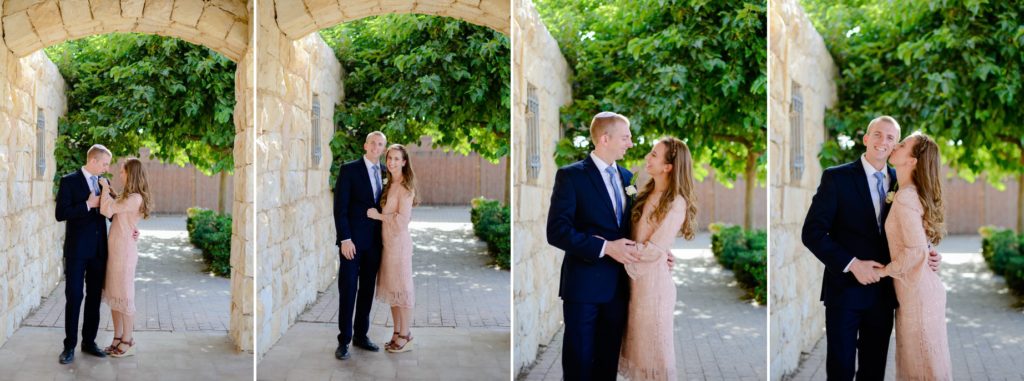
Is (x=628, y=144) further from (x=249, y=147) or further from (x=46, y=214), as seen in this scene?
(x=46, y=214)

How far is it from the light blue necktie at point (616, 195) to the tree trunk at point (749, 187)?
3.41 ft

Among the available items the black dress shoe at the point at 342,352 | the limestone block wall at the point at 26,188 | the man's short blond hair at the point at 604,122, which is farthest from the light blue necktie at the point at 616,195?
the limestone block wall at the point at 26,188

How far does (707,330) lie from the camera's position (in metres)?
3.44

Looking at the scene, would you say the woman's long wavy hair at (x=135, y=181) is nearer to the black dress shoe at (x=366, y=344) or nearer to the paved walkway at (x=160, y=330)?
the paved walkway at (x=160, y=330)

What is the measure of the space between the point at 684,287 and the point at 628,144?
1.14 m

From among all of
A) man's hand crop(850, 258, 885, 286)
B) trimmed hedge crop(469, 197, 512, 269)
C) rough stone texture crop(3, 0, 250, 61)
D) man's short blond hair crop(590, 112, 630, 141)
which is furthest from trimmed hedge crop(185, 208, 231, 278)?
man's hand crop(850, 258, 885, 286)

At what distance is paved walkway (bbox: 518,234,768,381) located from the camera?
134 inches

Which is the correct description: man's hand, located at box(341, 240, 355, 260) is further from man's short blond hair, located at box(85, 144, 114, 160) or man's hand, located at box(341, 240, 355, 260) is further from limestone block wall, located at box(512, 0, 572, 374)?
man's short blond hair, located at box(85, 144, 114, 160)

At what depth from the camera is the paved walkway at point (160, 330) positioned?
3.27 m

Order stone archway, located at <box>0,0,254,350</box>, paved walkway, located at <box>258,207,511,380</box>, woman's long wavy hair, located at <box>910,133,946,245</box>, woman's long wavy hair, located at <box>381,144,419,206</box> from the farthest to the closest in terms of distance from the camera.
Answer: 1. stone archway, located at <box>0,0,254,350</box>
2. paved walkway, located at <box>258,207,511,380</box>
3. woman's long wavy hair, located at <box>381,144,419,206</box>
4. woman's long wavy hair, located at <box>910,133,946,245</box>

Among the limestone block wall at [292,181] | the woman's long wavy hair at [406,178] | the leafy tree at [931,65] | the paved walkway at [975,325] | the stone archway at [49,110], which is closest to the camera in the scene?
the woman's long wavy hair at [406,178]

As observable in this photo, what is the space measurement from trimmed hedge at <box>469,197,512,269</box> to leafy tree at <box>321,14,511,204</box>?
9 centimetres

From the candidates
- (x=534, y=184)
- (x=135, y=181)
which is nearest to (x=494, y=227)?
(x=534, y=184)

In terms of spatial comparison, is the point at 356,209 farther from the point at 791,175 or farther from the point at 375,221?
the point at 791,175
